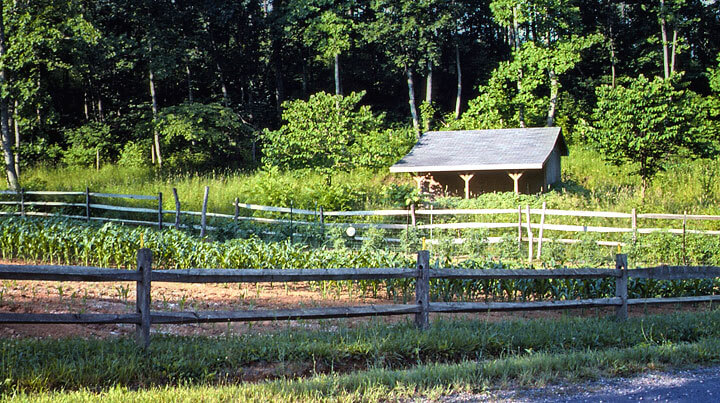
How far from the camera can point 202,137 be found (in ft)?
111

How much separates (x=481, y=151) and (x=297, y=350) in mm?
21916

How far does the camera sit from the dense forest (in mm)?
26984

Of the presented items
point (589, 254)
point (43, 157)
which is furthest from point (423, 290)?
point (43, 157)

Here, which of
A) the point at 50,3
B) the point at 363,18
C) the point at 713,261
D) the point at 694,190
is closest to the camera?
the point at 713,261

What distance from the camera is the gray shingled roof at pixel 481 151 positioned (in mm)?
25906

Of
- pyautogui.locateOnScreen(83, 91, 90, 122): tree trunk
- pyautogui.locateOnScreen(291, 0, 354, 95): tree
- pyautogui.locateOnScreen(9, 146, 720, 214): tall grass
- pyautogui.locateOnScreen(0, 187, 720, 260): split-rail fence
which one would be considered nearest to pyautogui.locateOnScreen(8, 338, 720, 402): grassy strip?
pyautogui.locateOnScreen(0, 187, 720, 260): split-rail fence

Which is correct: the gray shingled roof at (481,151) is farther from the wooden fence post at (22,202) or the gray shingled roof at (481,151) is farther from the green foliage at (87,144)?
the green foliage at (87,144)

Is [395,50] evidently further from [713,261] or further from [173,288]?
[173,288]

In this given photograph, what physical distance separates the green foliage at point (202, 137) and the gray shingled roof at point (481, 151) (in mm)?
11571

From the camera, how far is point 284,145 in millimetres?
26969

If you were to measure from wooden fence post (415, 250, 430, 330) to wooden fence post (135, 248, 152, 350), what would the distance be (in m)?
3.09

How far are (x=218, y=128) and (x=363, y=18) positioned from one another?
15.8 meters

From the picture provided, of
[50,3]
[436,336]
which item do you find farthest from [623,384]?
[50,3]

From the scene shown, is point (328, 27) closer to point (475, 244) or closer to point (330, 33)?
point (330, 33)
